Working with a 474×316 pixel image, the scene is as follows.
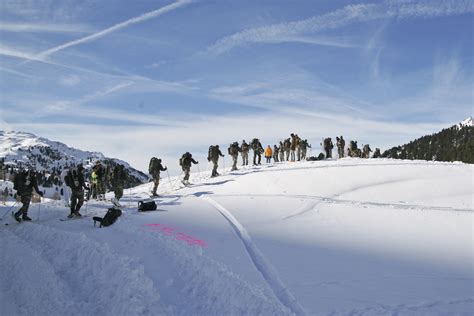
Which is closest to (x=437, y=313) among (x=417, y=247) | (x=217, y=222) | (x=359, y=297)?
(x=359, y=297)

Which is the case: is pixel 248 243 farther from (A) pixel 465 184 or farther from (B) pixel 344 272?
(A) pixel 465 184

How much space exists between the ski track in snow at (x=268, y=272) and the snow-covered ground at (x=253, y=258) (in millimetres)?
39

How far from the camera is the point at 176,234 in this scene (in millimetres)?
12664

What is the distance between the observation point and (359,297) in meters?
7.53

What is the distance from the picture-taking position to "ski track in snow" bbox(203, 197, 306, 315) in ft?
23.6

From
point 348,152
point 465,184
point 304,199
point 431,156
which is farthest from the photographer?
point 431,156

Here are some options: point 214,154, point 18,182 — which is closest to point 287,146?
point 214,154

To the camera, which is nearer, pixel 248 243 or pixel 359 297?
pixel 359 297

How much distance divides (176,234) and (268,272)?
4.45 meters

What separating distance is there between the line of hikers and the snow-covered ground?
125 cm

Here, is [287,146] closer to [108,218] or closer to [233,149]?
[233,149]

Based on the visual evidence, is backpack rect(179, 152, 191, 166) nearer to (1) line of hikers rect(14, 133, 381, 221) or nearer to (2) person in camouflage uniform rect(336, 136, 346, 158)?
(1) line of hikers rect(14, 133, 381, 221)

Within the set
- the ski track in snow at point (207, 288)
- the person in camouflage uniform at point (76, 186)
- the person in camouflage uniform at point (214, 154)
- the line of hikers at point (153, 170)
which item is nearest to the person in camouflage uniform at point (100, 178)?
the line of hikers at point (153, 170)

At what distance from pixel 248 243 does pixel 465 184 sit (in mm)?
16379
